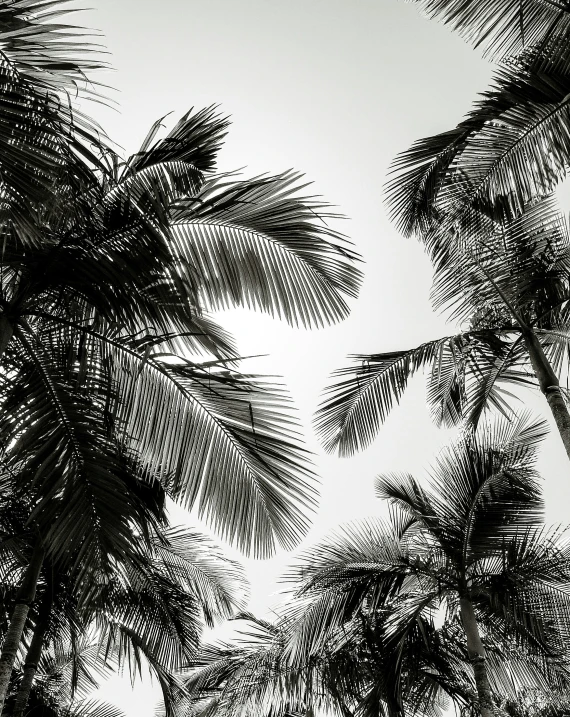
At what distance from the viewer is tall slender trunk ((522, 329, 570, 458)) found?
551 cm

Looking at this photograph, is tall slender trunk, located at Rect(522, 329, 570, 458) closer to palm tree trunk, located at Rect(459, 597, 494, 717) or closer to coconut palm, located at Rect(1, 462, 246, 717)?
palm tree trunk, located at Rect(459, 597, 494, 717)

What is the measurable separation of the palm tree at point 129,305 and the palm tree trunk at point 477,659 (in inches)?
151

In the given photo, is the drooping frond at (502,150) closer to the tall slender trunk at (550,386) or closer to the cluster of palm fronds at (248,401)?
the cluster of palm fronds at (248,401)

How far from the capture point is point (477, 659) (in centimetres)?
697

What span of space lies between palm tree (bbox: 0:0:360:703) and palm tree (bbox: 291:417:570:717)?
3.65 m

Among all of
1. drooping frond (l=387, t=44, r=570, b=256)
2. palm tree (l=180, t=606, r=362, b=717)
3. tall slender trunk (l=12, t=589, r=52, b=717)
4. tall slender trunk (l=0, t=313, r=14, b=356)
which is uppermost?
drooping frond (l=387, t=44, r=570, b=256)

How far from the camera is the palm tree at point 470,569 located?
7203 millimetres

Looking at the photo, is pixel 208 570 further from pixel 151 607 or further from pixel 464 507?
pixel 464 507

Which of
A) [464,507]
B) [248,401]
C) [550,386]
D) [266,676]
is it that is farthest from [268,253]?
[266,676]

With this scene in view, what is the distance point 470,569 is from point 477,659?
120 centimetres

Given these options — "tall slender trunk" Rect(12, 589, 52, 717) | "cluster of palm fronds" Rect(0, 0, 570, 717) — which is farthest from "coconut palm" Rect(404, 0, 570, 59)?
"tall slender trunk" Rect(12, 589, 52, 717)

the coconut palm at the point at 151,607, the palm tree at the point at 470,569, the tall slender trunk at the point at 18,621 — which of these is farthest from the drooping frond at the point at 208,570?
the tall slender trunk at the point at 18,621

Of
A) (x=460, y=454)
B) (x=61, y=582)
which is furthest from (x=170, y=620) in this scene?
(x=460, y=454)

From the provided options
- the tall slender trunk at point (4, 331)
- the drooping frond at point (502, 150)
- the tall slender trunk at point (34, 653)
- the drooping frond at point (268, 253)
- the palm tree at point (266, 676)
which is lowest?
the palm tree at point (266, 676)
